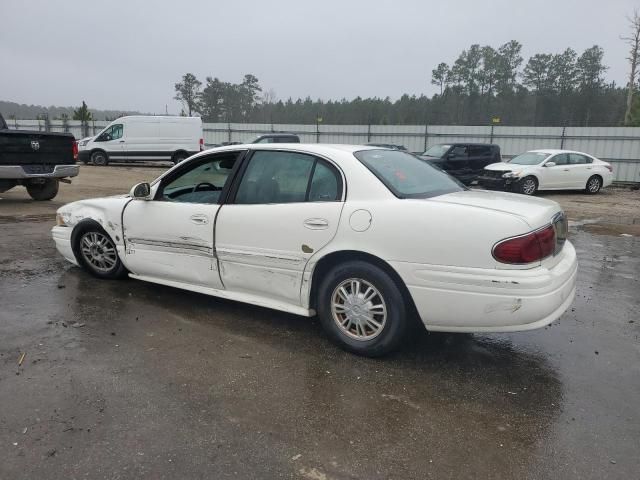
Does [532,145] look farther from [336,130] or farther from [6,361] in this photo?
[6,361]

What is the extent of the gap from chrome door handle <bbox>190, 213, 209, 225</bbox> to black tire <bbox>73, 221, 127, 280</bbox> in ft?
4.06

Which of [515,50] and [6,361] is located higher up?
[515,50]

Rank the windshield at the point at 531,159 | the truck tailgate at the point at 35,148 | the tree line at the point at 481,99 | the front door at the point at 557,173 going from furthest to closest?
the tree line at the point at 481,99 < the windshield at the point at 531,159 < the front door at the point at 557,173 < the truck tailgate at the point at 35,148

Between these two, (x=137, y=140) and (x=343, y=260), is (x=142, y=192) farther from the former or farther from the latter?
(x=137, y=140)

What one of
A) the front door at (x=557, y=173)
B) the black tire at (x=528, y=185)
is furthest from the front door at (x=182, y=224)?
the front door at (x=557, y=173)

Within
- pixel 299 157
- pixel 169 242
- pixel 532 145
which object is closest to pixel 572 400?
pixel 299 157

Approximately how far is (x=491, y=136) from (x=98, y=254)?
71.7ft

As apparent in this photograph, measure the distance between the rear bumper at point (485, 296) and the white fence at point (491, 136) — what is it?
69.6 feet

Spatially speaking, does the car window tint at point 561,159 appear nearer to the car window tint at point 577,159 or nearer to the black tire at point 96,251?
the car window tint at point 577,159

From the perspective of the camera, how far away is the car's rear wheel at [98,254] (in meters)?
5.16

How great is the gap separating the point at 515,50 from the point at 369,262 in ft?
178

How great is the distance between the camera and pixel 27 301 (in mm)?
4668

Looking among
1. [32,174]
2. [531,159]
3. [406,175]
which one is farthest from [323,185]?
[531,159]

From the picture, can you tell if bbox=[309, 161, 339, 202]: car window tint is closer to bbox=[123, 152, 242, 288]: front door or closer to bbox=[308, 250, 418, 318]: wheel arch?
bbox=[308, 250, 418, 318]: wheel arch
